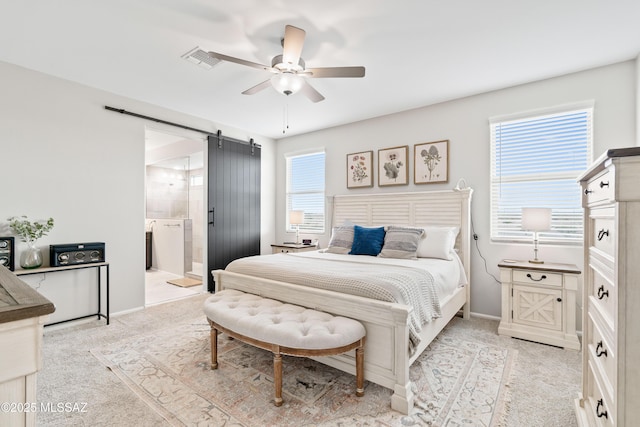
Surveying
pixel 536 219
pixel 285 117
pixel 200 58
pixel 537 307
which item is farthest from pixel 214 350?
pixel 285 117

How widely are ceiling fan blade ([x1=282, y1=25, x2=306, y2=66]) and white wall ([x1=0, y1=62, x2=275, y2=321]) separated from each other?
8.31 feet

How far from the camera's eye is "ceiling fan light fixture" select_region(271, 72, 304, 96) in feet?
8.00

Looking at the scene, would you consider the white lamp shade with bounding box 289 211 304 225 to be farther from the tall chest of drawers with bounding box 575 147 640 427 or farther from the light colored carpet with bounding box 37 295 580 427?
the tall chest of drawers with bounding box 575 147 640 427

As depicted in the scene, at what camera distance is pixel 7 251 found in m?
2.73

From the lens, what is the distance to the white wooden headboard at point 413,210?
350 cm

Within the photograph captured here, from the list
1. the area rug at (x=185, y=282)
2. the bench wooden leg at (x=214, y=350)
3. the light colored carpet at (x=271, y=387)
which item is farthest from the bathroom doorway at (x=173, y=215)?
the bench wooden leg at (x=214, y=350)

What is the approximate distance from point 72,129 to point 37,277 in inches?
62.7

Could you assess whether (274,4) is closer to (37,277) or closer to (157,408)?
(157,408)

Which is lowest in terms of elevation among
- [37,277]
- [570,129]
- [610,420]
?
[610,420]

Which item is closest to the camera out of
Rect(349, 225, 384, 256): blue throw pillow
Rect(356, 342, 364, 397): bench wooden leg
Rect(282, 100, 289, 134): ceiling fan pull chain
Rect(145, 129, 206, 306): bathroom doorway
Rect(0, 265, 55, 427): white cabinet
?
Rect(0, 265, 55, 427): white cabinet

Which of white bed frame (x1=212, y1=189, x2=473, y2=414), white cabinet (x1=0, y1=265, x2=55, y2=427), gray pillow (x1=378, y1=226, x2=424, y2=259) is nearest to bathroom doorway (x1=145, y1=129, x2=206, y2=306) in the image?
white bed frame (x1=212, y1=189, x2=473, y2=414)

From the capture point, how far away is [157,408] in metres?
1.82

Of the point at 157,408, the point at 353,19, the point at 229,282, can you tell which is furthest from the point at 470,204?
the point at 157,408

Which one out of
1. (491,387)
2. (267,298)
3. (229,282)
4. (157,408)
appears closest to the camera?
(157,408)
